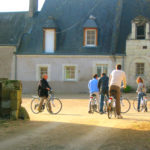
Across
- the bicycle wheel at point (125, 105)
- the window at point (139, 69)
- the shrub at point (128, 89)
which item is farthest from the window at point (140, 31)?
the bicycle wheel at point (125, 105)

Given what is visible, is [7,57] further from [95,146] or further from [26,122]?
[95,146]

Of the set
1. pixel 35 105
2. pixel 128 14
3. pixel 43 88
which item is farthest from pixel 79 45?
pixel 43 88

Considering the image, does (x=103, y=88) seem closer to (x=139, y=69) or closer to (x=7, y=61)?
(x=139, y=69)

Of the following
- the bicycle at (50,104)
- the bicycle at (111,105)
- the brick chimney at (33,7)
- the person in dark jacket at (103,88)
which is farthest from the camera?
the brick chimney at (33,7)

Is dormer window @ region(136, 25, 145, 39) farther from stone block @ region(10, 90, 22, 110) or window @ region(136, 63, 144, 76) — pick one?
stone block @ region(10, 90, 22, 110)

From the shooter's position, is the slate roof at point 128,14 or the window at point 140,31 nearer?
the window at point 140,31

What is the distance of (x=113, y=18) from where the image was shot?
28266 mm

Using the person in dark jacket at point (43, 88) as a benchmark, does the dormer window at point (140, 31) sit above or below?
above

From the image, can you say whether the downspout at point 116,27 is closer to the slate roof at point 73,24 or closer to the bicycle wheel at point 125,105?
the slate roof at point 73,24

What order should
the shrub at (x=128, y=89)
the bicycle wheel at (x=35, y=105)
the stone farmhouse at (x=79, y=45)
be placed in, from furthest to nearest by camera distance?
the stone farmhouse at (x=79, y=45), the shrub at (x=128, y=89), the bicycle wheel at (x=35, y=105)

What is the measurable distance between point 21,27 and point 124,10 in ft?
32.8

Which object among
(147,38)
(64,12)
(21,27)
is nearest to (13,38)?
(21,27)

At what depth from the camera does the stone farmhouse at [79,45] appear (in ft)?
86.9

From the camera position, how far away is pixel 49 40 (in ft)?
93.7
